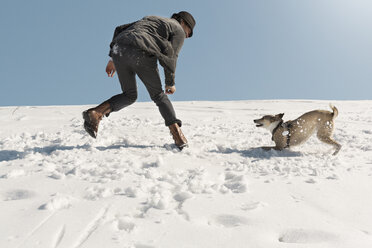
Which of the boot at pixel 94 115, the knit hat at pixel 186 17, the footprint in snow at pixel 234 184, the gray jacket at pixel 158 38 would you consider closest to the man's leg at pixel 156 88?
the gray jacket at pixel 158 38

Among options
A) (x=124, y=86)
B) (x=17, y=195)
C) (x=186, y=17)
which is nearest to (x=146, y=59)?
(x=124, y=86)

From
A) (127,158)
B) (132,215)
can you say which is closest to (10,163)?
(127,158)

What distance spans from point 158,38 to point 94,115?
1.17m

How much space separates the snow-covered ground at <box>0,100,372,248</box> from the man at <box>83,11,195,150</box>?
0.43m

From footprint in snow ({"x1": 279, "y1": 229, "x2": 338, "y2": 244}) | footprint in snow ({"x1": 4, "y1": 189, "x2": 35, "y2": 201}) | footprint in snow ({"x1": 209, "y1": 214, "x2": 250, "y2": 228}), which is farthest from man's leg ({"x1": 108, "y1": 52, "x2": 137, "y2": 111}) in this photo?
footprint in snow ({"x1": 279, "y1": 229, "x2": 338, "y2": 244})

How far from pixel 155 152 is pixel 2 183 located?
61.2 inches

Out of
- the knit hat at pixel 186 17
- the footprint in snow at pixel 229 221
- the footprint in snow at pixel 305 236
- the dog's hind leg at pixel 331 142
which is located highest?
the knit hat at pixel 186 17

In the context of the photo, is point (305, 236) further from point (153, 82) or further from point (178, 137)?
point (153, 82)

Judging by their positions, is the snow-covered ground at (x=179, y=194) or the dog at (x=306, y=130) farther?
the dog at (x=306, y=130)

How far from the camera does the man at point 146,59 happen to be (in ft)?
11.4

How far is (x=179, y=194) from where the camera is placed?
223 centimetres

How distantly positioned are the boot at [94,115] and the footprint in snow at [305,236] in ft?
8.52

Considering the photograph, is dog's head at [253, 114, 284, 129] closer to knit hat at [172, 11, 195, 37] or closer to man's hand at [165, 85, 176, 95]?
man's hand at [165, 85, 176, 95]

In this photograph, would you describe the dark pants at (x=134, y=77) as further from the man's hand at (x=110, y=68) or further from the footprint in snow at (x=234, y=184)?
the footprint in snow at (x=234, y=184)
